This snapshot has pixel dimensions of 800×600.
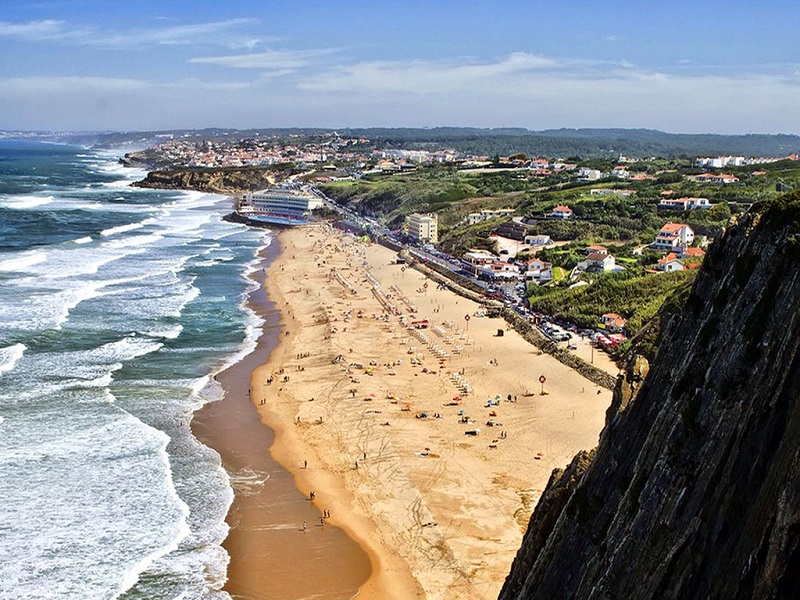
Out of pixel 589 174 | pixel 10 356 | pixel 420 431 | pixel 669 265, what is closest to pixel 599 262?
pixel 669 265

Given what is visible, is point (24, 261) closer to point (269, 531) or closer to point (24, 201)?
point (269, 531)

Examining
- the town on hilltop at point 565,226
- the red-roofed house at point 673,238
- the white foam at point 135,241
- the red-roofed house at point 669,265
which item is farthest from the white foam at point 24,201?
the red-roofed house at point 669,265

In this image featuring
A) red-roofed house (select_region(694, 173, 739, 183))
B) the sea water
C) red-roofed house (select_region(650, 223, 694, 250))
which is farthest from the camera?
red-roofed house (select_region(694, 173, 739, 183))

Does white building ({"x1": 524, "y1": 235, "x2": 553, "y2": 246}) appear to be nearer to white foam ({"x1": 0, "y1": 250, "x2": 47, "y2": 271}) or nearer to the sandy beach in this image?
the sandy beach

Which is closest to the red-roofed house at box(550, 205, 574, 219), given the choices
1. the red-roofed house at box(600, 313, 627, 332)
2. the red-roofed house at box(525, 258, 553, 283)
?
the red-roofed house at box(525, 258, 553, 283)

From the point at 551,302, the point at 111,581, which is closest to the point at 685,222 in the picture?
the point at 551,302

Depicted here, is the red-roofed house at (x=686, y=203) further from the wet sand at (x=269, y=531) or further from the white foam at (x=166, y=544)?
the white foam at (x=166, y=544)
